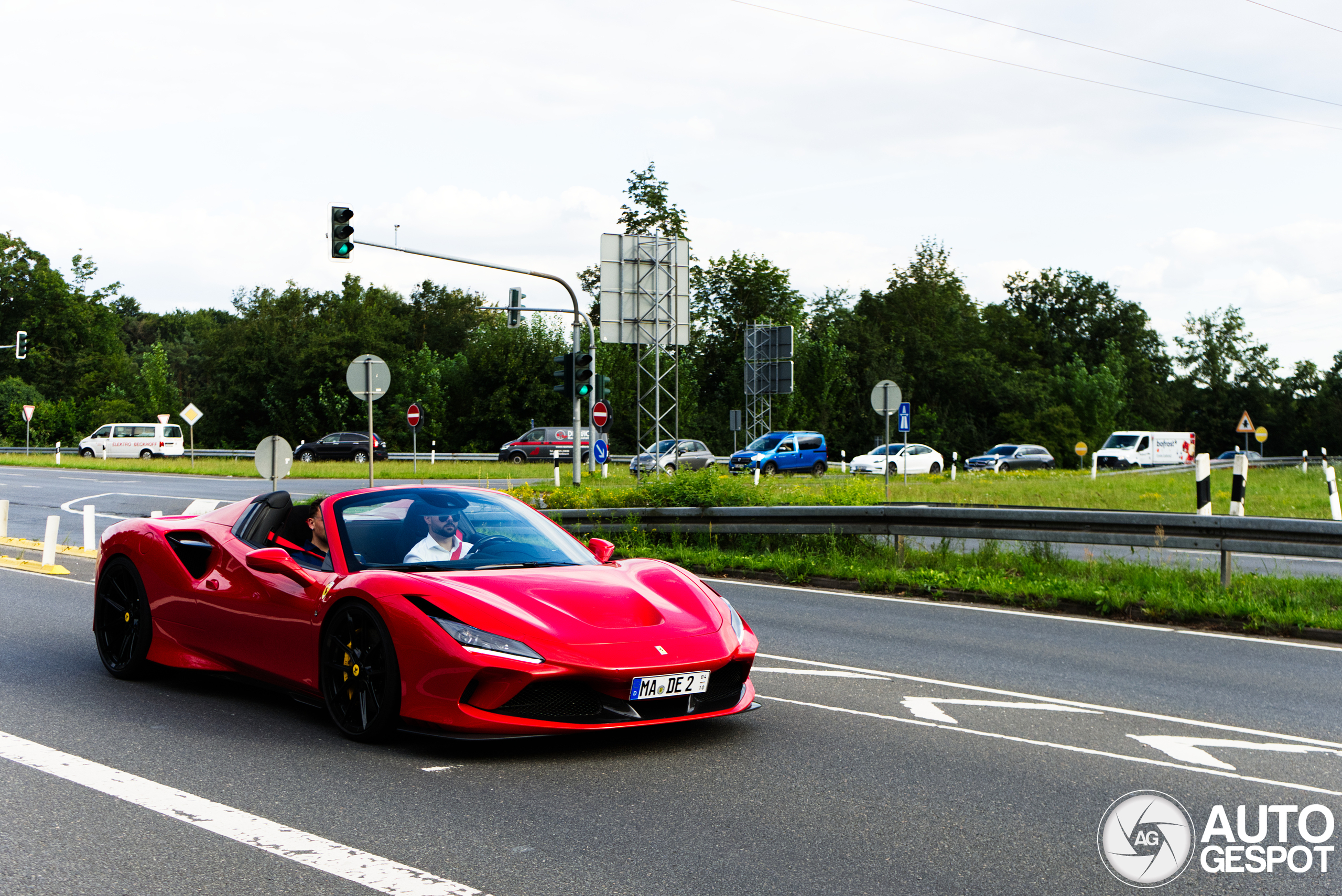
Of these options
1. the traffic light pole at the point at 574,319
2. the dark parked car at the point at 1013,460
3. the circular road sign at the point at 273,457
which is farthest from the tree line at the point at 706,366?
the circular road sign at the point at 273,457

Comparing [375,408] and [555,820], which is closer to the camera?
[555,820]

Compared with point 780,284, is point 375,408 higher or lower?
lower

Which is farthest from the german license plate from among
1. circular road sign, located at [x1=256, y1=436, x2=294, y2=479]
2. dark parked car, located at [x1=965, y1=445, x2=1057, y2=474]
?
dark parked car, located at [x1=965, y1=445, x2=1057, y2=474]

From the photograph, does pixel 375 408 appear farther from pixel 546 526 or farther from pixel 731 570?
pixel 546 526

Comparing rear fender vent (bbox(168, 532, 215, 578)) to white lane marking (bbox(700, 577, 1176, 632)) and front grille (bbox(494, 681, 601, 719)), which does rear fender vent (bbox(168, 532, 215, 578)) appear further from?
white lane marking (bbox(700, 577, 1176, 632))

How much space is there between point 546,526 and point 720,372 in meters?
69.1

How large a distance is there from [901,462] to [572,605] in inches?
1772

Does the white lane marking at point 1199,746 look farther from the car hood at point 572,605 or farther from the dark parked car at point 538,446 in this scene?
the dark parked car at point 538,446

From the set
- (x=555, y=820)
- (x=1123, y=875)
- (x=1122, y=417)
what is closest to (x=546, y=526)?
(x=555, y=820)

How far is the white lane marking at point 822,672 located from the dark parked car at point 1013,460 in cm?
4670

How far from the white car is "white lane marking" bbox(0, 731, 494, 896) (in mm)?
43219

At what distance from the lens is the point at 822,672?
7859 millimetres

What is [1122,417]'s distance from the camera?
297 feet

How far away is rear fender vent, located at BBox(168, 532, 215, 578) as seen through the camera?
682 cm
